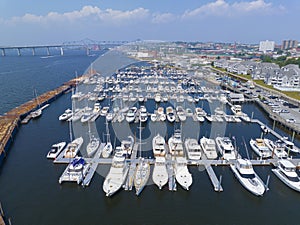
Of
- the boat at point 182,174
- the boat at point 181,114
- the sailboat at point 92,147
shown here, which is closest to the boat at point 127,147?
the sailboat at point 92,147

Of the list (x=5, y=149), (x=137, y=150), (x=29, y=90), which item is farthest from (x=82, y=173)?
(x=29, y=90)

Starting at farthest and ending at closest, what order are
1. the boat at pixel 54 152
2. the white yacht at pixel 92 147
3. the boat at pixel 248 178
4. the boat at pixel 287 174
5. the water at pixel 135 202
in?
the white yacht at pixel 92 147 → the boat at pixel 54 152 → the boat at pixel 287 174 → the boat at pixel 248 178 → the water at pixel 135 202

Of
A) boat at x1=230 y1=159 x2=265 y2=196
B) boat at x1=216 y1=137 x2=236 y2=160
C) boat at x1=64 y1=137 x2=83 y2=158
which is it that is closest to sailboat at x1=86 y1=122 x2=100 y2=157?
boat at x1=64 y1=137 x2=83 y2=158

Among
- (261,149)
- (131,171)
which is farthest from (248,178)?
(131,171)

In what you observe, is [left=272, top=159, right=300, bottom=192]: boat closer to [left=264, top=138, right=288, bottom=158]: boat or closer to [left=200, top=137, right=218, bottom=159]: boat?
[left=264, top=138, right=288, bottom=158]: boat

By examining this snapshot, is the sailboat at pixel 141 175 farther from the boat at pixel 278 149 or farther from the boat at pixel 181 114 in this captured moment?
the boat at pixel 181 114
